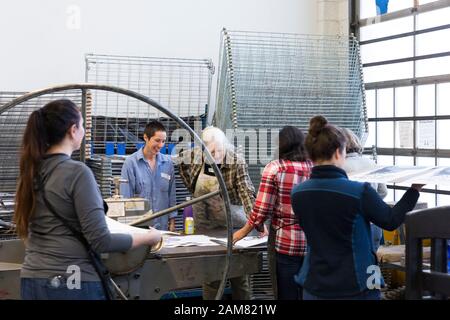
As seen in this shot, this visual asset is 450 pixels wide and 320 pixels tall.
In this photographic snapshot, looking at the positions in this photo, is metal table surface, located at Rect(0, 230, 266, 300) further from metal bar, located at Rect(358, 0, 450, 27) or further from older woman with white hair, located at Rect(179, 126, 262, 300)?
metal bar, located at Rect(358, 0, 450, 27)

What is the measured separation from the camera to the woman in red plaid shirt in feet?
8.57

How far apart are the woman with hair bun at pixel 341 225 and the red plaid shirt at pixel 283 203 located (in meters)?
0.42

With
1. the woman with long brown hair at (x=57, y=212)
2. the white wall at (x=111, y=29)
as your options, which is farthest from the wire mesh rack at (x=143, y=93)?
the woman with long brown hair at (x=57, y=212)

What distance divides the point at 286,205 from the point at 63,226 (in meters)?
1.11

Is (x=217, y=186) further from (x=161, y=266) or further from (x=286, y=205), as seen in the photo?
(x=161, y=266)

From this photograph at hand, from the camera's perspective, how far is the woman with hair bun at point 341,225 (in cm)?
208

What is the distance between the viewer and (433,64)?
4.30 metres

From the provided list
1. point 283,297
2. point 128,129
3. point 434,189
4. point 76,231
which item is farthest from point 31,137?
point 434,189

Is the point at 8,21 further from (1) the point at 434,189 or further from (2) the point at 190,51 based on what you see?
(1) the point at 434,189

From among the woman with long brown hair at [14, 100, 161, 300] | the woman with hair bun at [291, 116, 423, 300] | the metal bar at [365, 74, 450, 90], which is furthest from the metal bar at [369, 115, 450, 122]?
the woman with long brown hair at [14, 100, 161, 300]

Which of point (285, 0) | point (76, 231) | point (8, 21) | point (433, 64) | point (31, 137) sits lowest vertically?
point (76, 231)

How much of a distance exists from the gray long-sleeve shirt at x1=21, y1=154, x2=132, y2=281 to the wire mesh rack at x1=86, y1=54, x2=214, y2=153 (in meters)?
2.41

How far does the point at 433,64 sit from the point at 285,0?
1455mm
